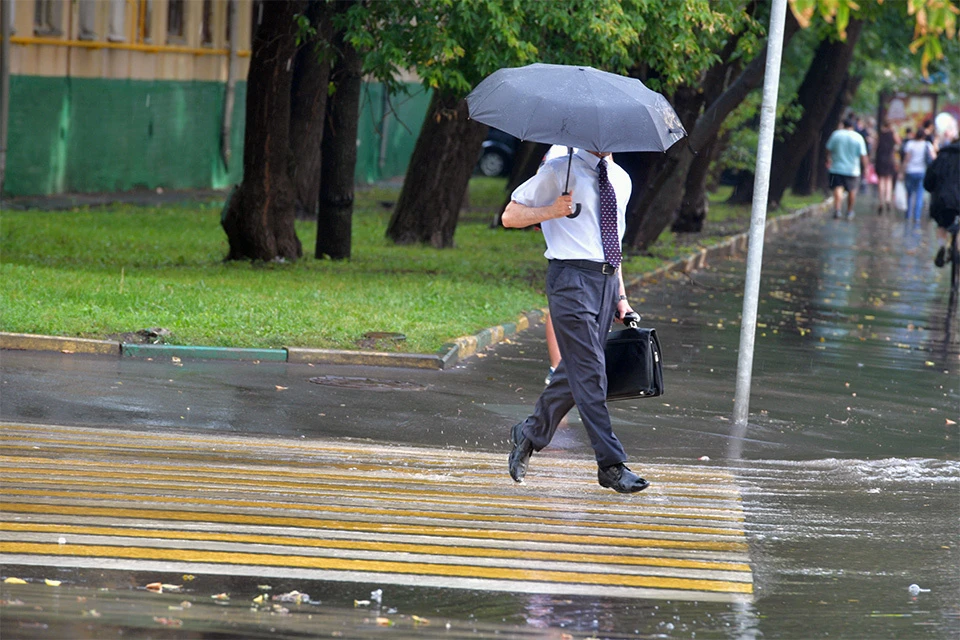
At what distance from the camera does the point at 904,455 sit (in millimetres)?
9578

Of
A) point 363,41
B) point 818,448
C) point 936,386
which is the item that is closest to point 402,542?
point 818,448

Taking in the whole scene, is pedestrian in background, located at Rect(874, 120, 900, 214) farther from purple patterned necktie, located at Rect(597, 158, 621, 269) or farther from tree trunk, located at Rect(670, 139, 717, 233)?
purple patterned necktie, located at Rect(597, 158, 621, 269)

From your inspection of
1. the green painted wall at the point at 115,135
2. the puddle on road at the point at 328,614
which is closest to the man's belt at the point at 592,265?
the puddle on road at the point at 328,614

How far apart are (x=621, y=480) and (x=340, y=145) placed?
11.2 m

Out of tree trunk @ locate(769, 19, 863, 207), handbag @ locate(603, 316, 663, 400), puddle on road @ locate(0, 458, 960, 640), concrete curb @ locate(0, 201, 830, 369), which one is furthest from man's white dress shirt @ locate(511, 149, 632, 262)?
tree trunk @ locate(769, 19, 863, 207)

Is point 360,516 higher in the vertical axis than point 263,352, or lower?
higher

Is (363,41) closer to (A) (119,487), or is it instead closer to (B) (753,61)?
(B) (753,61)

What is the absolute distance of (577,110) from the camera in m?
7.66

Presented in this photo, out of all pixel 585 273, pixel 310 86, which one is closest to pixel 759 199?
pixel 585 273

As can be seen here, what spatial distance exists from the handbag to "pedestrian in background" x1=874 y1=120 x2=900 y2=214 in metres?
32.1

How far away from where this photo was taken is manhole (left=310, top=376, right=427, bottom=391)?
35.5 feet

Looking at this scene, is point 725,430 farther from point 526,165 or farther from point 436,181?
point 526,165

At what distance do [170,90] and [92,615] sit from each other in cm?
2765

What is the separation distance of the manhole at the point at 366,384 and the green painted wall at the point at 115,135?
1308 centimetres
